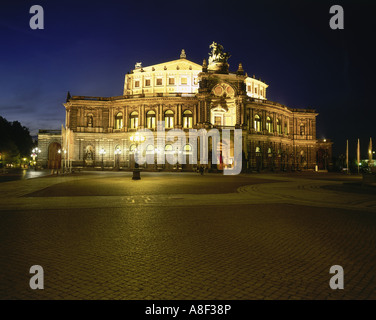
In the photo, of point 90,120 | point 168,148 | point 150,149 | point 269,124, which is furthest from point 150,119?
point 269,124

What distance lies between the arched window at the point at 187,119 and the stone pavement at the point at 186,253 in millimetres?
53569

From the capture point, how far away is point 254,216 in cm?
1143

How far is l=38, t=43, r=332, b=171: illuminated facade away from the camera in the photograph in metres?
62.9

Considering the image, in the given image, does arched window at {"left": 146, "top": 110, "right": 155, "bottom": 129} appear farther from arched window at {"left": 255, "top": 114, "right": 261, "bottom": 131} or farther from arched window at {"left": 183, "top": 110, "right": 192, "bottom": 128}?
arched window at {"left": 255, "top": 114, "right": 261, "bottom": 131}

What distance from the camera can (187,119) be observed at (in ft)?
214

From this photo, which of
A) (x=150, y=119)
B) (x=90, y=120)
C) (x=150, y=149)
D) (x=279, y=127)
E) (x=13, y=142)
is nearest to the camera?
(x=150, y=149)

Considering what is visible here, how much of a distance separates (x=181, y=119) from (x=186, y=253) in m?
59.3

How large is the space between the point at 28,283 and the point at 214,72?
6222 cm

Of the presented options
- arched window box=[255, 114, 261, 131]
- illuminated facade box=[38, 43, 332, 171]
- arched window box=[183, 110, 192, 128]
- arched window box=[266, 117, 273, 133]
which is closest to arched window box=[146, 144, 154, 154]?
illuminated facade box=[38, 43, 332, 171]

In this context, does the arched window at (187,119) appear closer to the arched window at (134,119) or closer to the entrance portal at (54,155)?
the arched window at (134,119)

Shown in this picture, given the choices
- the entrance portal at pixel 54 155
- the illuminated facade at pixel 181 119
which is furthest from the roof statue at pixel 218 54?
the entrance portal at pixel 54 155

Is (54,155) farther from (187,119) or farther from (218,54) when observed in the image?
(218,54)
